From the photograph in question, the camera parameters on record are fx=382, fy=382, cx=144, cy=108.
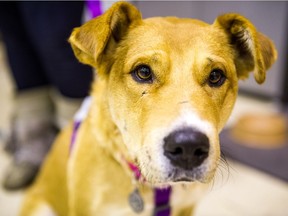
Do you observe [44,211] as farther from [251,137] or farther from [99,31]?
[251,137]

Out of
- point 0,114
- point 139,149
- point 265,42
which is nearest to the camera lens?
point 139,149

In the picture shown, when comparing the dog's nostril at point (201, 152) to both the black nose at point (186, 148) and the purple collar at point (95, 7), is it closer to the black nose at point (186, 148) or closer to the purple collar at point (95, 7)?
the black nose at point (186, 148)

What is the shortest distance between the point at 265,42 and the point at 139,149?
22.4 inches

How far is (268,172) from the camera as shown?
2387 millimetres

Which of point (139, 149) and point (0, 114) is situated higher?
point (139, 149)

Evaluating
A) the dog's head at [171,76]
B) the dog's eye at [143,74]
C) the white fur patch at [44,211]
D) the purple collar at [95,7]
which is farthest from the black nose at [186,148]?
the white fur patch at [44,211]

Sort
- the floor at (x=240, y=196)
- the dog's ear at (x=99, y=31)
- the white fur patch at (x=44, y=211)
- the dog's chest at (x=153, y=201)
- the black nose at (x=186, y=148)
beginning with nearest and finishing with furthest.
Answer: the black nose at (x=186, y=148), the dog's ear at (x=99, y=31), the dog's chest at (x=153, y=201), the white fur patch at (x=44, y=211), the floor at (x=240, y=196)

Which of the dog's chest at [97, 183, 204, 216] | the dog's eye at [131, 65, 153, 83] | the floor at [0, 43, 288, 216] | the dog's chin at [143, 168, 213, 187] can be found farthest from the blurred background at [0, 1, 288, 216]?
the dog's eye at [131, 65, 153, 83]

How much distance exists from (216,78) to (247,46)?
0.67 ft

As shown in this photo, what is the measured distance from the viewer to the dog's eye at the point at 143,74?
1.18 m

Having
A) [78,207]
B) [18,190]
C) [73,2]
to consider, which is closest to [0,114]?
[18,190]

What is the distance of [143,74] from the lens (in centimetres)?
119

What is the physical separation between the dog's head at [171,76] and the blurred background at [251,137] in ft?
0.97

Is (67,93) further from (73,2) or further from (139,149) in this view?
(139,149)
